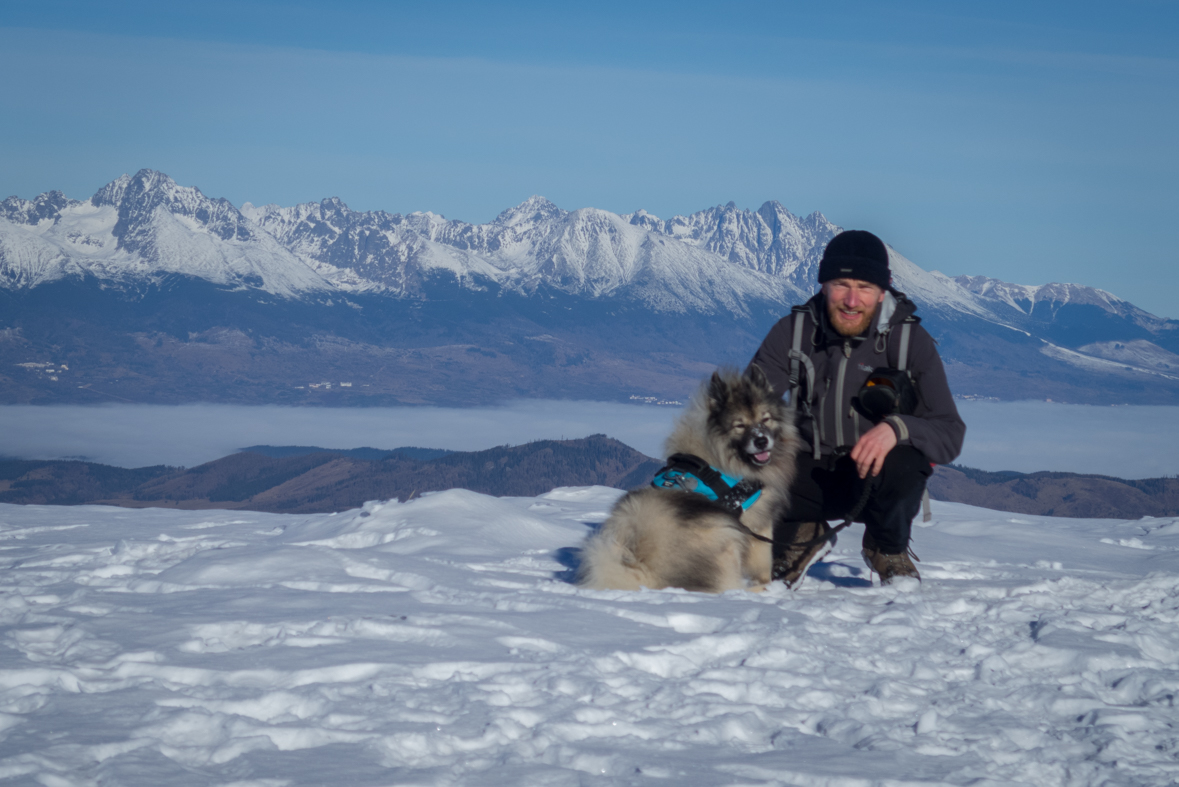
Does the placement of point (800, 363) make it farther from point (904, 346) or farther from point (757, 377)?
point (904, 346)

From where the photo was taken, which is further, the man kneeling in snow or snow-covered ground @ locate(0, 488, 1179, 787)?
the man kneeling in snow

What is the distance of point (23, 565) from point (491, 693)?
4.88m

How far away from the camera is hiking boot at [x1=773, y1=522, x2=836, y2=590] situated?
19.9 ft

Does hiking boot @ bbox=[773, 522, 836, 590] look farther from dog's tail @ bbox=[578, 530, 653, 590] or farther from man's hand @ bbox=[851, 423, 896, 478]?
dog's tail @ bbox=[578, 530, 653, 590]

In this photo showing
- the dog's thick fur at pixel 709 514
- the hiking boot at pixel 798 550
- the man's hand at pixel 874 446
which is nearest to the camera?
the man's hand at pixel 874 446

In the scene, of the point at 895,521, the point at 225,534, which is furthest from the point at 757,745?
the point at 225,534

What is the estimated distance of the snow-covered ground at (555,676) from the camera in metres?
2.88

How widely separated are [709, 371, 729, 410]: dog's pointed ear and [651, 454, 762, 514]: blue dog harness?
15.8 inches

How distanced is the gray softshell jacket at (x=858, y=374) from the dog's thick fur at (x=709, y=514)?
10.4 inches

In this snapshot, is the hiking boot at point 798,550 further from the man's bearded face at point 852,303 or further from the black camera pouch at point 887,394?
the man's bearded face at point 852,303

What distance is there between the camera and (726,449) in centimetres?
565

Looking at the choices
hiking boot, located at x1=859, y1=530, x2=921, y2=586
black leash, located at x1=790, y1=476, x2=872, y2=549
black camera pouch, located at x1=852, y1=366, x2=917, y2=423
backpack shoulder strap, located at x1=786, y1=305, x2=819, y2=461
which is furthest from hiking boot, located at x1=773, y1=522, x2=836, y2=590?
black camera pouch, located at x1=852, y1=366, x2=917, y2=423

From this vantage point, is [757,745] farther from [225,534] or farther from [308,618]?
[225,534]

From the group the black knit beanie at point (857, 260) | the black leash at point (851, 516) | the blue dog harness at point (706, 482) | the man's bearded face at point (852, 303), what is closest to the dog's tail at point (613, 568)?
the blue dog harness at point (706, 482)
